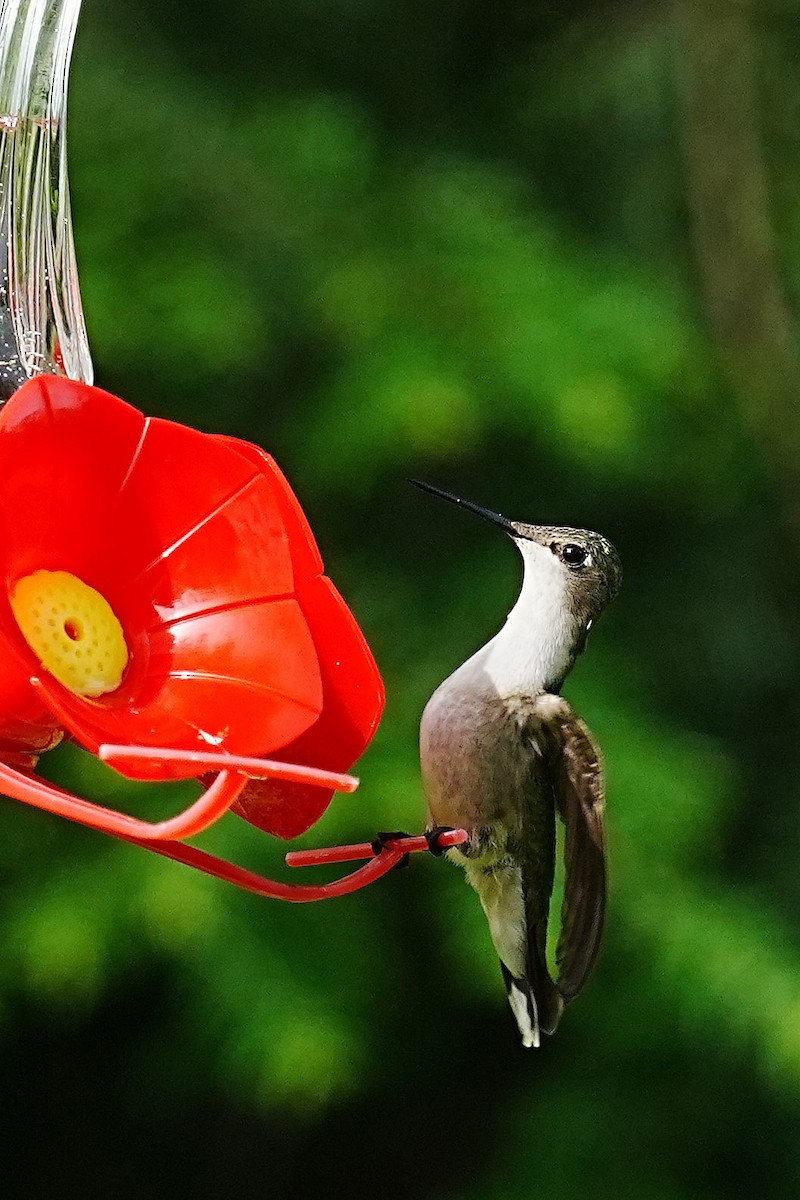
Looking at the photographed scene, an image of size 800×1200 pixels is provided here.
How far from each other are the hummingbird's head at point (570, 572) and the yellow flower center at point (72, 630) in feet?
1.80

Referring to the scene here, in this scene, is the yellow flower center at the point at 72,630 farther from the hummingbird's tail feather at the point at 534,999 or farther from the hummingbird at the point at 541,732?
the hummingbird's tail feather at the point at 534,999

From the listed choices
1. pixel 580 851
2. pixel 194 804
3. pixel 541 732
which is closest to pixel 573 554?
pixel 541 732

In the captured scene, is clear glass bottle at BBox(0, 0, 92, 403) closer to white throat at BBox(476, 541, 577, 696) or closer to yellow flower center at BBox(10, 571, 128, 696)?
yellow flower center at BBox(10, 571, 128, 696)

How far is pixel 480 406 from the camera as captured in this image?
262cm

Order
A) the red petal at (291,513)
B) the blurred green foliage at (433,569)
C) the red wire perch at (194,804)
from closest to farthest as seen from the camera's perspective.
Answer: the red wire perch at (194,804)
the red petal at (291,513)
the blurred green foliage at (433,569)

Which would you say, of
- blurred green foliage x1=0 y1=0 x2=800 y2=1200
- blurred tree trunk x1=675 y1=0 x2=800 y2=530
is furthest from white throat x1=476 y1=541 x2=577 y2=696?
blurred tree trunk x1=675 y1=0 x2=800 y2=530

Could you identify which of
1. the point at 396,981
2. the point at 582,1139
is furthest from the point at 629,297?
the point at 582,1139

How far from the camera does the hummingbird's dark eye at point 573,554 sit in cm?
163

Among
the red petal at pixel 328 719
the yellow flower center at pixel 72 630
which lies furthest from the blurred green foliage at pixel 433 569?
the yellow flower center at pixel 72 630

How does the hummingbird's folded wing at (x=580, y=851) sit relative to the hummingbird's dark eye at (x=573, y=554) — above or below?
below

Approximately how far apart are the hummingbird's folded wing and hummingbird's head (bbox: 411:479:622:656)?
0.08 metres

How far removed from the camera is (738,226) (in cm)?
333

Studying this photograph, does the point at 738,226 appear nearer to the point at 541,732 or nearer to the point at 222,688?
the point at 541,732

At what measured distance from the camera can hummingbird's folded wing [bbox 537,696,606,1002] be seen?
163cm
